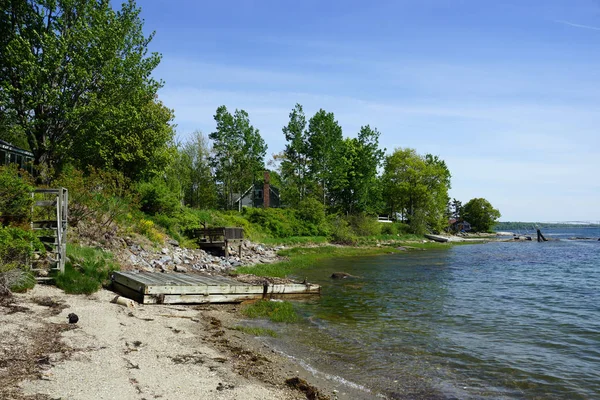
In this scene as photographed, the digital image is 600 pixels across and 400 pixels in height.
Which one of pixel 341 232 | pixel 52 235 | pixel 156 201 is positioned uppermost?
pixel 156 201

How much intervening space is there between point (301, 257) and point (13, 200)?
24611 millimetres

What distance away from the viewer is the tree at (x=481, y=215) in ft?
385

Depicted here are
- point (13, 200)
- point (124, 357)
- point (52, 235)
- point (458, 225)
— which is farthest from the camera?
point (458, 225)

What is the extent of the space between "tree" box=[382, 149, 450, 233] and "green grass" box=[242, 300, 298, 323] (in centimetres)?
6362

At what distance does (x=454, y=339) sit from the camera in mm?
12719

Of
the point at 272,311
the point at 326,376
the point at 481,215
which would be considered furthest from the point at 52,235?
the point at 481,215

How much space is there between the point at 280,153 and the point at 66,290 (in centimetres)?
6707

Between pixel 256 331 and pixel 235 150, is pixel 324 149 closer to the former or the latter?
pixel 235 150

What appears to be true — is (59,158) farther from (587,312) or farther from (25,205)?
(587,312)

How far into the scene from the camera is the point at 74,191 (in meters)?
20.1

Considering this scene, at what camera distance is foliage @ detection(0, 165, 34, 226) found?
1321 cm

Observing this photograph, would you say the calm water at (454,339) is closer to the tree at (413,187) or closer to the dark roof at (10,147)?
the dark roof at (10,147)

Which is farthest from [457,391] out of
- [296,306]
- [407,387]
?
[296,306]

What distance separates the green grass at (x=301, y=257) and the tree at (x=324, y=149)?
15360 mm
